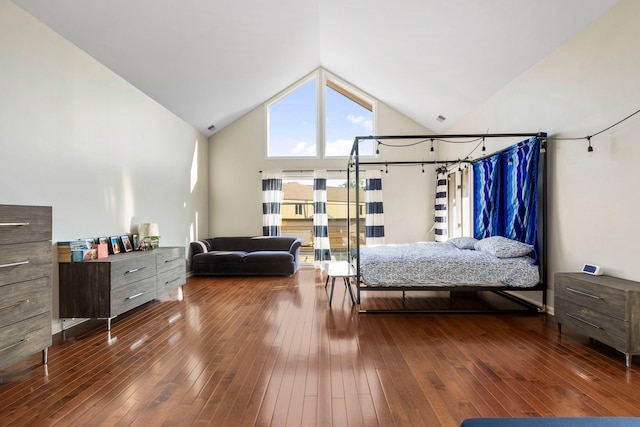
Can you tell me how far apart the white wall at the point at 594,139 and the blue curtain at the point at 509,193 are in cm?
19

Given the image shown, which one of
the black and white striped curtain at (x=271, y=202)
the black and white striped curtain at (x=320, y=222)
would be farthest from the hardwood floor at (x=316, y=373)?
the black and white striped curtain at (x=271, y=202)

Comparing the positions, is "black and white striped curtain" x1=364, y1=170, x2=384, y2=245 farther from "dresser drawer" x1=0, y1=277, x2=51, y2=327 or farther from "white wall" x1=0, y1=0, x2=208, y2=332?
"dresser drawer" x1=0, y1=277, x2=51, y2=327

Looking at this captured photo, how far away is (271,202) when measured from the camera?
24.8 ft

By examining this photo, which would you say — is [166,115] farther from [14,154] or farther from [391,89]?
[391,89]

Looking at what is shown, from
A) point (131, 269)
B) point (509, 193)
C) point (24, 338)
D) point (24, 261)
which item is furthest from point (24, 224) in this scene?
point (509, 193)

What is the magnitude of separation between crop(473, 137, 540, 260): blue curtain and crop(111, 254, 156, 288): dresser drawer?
425 centimetres

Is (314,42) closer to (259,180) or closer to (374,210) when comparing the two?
(259,180)

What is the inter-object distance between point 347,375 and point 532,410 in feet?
3.54

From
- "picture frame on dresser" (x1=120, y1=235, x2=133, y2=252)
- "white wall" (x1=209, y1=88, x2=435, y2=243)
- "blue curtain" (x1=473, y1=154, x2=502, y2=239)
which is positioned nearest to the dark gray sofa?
"white wall" (x1=209, y1=88, x2=435, y2=243)

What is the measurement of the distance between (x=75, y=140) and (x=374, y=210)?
5.31 metres

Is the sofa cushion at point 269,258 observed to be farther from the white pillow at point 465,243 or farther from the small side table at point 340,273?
the white pillow at point 465,243

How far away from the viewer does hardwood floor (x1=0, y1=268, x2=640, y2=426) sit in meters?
2.00

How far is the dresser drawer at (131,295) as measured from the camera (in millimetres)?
3463

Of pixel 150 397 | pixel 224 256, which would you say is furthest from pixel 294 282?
pixel 150 397
